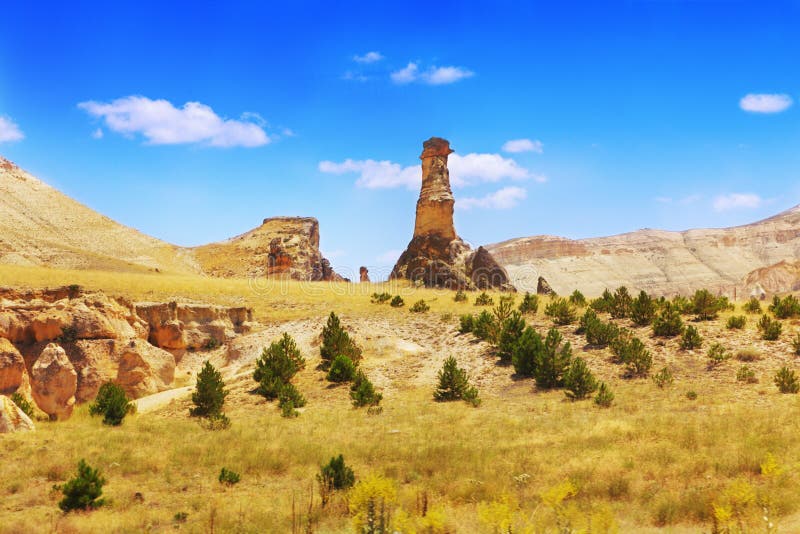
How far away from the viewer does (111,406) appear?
1344cm

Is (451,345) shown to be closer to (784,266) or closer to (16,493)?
(16,493)

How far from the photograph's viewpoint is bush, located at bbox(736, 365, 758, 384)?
14.6m

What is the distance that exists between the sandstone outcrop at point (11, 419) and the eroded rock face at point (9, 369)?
2.44 m

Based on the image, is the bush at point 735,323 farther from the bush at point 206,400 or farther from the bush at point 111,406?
the bush at point 111,406

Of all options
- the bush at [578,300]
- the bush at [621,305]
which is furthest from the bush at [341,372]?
the bush at [578,300]

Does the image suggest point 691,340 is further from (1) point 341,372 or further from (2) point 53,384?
(2) point 53,384

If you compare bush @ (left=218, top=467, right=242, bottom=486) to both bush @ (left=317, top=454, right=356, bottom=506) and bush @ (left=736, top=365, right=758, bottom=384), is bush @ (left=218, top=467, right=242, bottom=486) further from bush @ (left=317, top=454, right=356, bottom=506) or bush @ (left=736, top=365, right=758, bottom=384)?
bush @ (left=736, top=365, right=758, bottom=384)

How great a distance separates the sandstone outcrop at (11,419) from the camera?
1154cm

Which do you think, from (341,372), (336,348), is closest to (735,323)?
(341,372)

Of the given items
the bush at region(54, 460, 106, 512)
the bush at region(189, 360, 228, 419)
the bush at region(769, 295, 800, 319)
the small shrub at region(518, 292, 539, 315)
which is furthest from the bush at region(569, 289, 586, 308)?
the bush at region(54, 460, 106, 512)

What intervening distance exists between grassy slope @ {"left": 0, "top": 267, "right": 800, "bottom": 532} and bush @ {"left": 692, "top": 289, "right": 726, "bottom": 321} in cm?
457

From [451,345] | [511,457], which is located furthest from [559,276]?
[511,457]

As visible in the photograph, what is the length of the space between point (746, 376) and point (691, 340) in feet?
9.63

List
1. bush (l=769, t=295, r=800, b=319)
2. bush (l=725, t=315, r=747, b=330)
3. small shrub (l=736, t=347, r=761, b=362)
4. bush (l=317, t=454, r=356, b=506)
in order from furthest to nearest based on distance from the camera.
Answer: bush (l=769, t=295, r=800, b=319) < bush (l=725, t=315, r=747, b=330) < small shrub (l=736, t=347, r=761, b=362) < bush (l=317, t=454, r=356, b=506)
